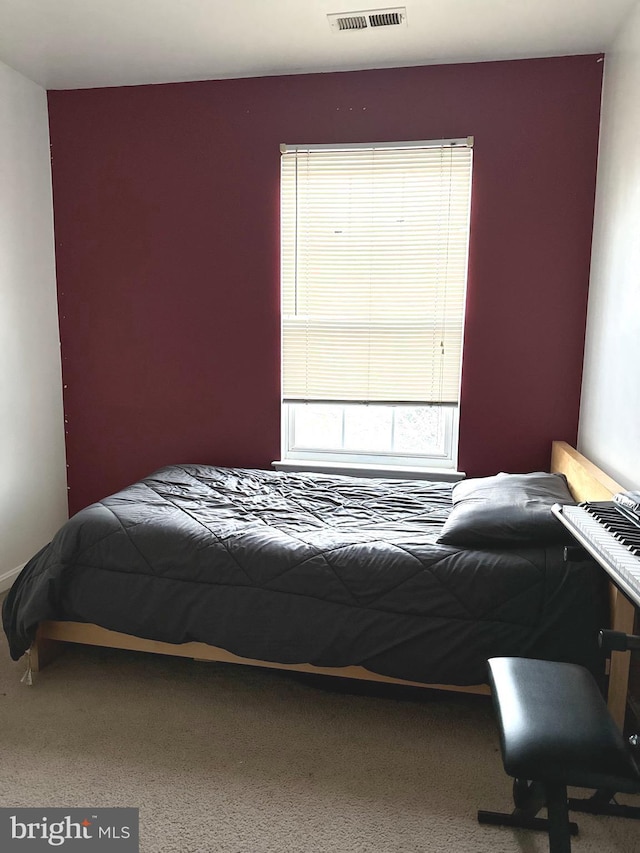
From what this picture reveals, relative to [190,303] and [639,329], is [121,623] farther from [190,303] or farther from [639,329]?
[639,329]

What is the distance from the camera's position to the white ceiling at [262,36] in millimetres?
2607

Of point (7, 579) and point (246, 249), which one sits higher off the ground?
point (246, 249)

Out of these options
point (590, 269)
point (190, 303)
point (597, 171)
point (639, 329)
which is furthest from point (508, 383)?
point (190, 303)

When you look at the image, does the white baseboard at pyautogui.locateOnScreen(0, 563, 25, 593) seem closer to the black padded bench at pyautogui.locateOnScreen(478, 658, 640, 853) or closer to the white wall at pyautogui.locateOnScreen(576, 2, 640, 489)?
the black padded bench at pyautogui.locateOnScreen(478, 658, 640, 853)

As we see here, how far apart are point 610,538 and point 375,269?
2235mm

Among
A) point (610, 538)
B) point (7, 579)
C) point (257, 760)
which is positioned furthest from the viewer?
point (7, 579)

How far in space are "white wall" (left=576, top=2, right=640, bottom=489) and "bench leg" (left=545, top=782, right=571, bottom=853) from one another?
132cm

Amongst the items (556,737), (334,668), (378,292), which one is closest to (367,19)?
(378,292)

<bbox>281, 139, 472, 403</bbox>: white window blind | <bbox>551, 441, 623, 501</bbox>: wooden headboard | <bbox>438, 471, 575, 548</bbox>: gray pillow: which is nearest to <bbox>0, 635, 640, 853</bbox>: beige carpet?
<bbox>438, 471, 575, 548</bbox>: gray pillow

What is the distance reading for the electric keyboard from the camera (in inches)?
50.5

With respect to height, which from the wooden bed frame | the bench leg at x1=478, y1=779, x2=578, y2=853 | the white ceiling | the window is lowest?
the bench leg at x1=478, y1=779, x2=578, y2=853

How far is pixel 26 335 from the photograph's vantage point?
11.3 ft

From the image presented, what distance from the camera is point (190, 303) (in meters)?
3.56

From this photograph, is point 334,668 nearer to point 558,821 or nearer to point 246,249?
point 558,821
